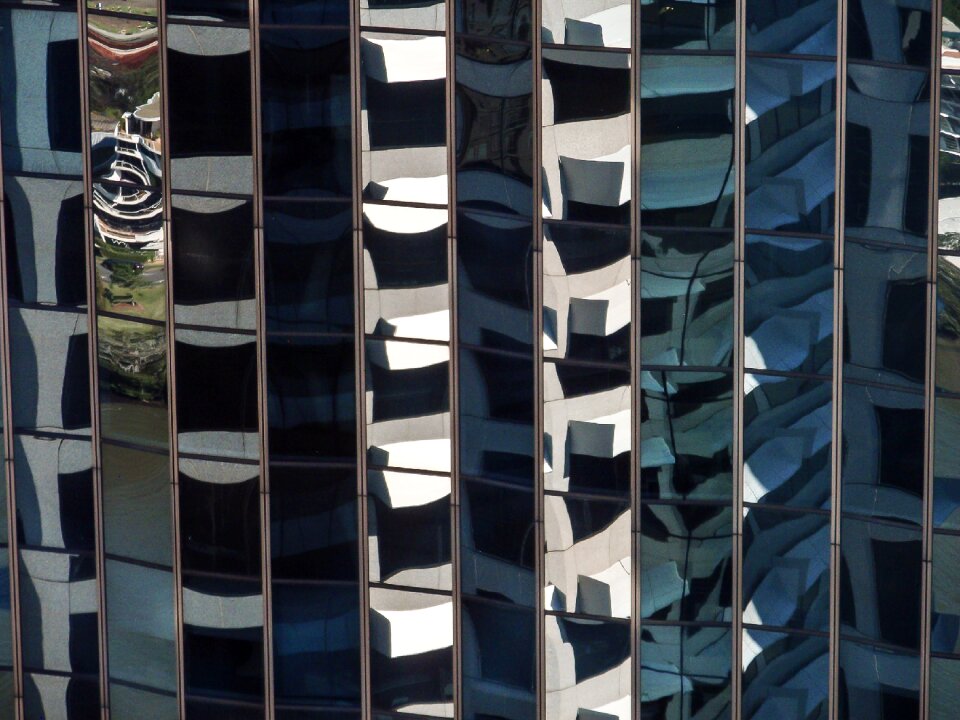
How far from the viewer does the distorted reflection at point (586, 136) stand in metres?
22.5

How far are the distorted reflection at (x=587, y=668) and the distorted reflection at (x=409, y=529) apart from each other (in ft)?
7.60

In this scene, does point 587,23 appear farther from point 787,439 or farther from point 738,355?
point 787,439

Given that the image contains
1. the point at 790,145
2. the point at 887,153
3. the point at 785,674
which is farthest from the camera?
the point at 785,674

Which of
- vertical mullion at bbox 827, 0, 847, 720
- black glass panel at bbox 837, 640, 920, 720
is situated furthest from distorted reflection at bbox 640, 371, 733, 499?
black glass panel at bbox 837, 640, 920, 720

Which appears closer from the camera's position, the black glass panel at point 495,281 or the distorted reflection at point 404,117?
the distorted reflection at point 404,117

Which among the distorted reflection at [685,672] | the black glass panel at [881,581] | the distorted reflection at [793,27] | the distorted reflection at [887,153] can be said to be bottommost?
the distorted reflection at [685,672]

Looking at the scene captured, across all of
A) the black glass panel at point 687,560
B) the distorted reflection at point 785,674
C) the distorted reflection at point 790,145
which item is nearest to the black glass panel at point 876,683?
the distorted reflection at point 785,674

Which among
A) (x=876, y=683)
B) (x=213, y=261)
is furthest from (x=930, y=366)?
(x=213, y=261)

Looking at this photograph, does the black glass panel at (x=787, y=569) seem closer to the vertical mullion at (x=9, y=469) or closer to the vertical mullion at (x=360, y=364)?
the vertical mullion at (x=360, y=364)

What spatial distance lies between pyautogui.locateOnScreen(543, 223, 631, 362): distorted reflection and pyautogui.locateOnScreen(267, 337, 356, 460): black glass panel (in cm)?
380

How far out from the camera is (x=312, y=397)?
23.9 m

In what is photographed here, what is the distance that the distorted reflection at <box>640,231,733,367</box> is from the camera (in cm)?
2273

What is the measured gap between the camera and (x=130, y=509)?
24719 mm

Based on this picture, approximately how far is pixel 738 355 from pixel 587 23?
20.6ft
